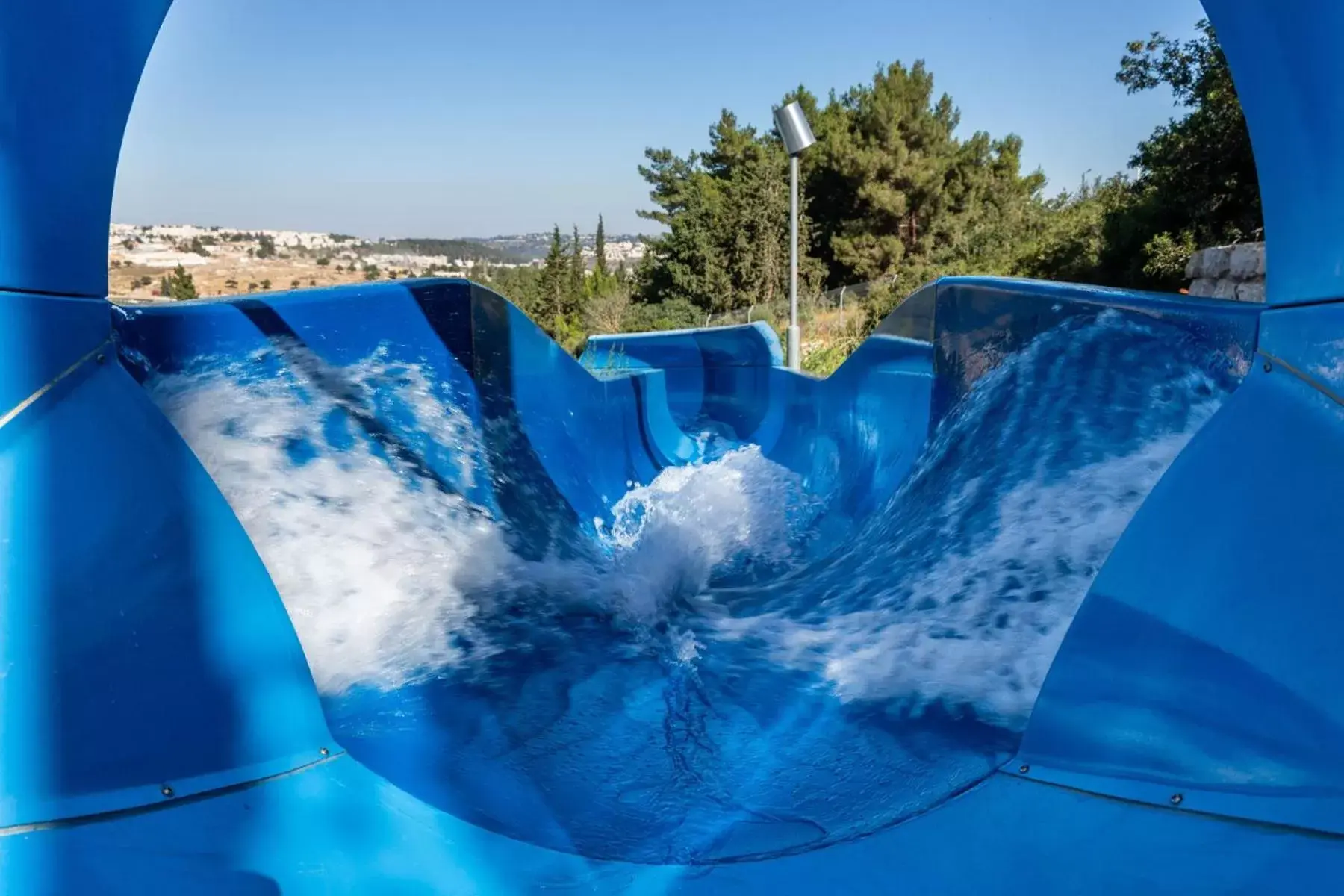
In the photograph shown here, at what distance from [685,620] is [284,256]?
21.4 meters

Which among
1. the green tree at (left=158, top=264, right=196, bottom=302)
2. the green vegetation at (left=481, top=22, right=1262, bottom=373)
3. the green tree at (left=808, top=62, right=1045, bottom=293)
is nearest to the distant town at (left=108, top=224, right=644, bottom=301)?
the green tree at (left=158, top=264, right=196, bottom=302)

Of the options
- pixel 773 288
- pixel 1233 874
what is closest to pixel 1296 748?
pixel 1233 874

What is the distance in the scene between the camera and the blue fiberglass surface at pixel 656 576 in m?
1.53

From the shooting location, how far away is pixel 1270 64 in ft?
3.79

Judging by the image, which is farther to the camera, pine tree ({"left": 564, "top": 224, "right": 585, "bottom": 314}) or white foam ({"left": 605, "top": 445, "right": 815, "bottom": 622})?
pine tree ({"left": 564, "top": 224, "right": 585, "bottom": 314})

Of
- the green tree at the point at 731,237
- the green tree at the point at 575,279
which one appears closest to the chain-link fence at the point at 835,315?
the green tree at the point at 731,237

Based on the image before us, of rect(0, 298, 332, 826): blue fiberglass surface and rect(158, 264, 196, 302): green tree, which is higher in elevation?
rect(158, 264, 196, 302): green tree

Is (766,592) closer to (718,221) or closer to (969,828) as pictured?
(969,828)

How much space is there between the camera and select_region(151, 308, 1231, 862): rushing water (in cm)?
152

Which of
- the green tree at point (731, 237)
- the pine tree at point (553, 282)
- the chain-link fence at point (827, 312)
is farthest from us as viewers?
the pine tree at point (553, 282)

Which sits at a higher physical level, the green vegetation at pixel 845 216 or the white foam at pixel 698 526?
the green vegetation at pixel 845 216

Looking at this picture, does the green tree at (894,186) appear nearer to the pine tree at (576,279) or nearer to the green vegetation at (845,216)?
the green vegetation at (845,216)

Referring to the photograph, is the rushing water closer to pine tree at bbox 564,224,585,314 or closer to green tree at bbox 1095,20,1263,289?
green tree at bbox 1095,20,1263,289

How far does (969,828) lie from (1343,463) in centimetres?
65
